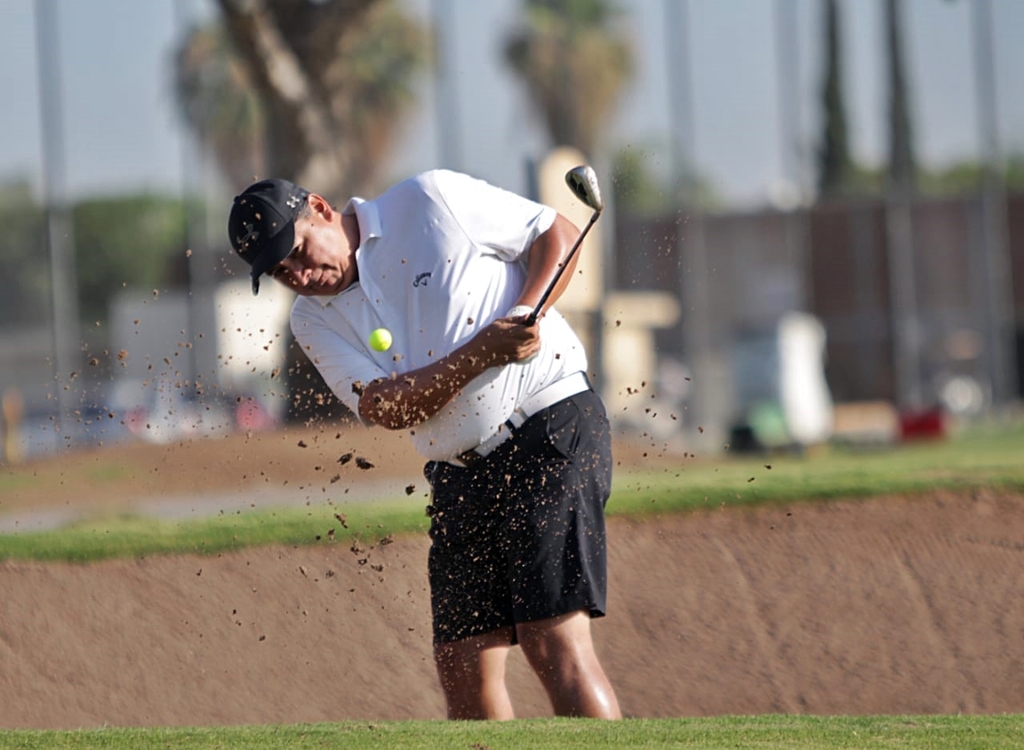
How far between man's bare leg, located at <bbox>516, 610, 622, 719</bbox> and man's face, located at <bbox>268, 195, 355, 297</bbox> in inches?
52.7

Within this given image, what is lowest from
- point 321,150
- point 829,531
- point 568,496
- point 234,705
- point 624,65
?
point 234,705

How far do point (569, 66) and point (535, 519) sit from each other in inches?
787

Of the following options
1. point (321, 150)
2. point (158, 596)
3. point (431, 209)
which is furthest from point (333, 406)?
point (431, 209)

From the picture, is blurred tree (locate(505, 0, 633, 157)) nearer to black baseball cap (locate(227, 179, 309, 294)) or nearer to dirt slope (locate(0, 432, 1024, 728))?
dirt slope (locate(0, 432, 1024, 728))

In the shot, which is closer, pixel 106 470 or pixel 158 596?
pixel 158 596

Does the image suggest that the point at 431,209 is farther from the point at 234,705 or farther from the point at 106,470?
the point at 106,470

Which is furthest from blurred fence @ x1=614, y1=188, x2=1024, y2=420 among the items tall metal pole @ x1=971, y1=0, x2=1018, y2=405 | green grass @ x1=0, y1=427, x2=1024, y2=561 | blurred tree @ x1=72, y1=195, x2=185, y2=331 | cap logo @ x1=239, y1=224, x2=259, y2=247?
cap logo @ x1=239, y1=224, x2=259, y2=247

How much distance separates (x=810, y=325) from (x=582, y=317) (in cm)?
1052

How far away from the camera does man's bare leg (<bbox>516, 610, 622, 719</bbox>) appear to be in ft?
16.6

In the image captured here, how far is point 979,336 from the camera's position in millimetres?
27000

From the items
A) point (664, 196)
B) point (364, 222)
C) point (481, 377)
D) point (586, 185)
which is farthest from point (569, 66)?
point (481, 377)

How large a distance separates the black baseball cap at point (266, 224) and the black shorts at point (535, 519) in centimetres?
100

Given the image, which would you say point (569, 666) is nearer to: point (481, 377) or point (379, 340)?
point (481, 377)

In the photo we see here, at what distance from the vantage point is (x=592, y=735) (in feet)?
15.6
